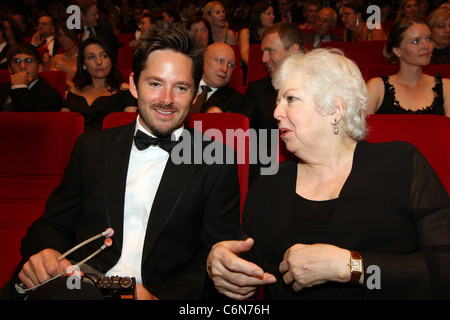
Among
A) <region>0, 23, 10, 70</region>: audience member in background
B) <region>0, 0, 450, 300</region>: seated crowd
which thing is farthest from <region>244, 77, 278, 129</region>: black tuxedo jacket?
<region>0, 23, 10, 70</region>: audience member in background

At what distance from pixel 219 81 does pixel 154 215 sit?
1983 mm

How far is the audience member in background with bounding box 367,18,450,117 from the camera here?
2910mm

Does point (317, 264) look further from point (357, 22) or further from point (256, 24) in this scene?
point (357, 22)

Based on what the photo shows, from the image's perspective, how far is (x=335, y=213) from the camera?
147 cm

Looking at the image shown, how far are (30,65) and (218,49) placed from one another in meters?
1.64

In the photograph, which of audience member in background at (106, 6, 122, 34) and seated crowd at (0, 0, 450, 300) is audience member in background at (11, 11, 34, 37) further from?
seated crowd at (0, 0, 450, 300)

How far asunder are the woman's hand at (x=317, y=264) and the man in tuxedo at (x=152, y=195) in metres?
0.39

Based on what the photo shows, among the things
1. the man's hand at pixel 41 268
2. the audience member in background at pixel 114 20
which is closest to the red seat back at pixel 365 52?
the man's hand at pixel 41 268

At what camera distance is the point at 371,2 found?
6.42 meters

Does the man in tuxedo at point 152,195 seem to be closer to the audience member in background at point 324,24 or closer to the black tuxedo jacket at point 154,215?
the black tuxedo jacket at point 154,215

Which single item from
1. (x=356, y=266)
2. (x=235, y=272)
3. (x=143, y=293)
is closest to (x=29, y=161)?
(x=143, y=293)

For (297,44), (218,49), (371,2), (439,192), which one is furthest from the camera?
(371,2)

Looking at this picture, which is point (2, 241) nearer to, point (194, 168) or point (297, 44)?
point (194, 168)
